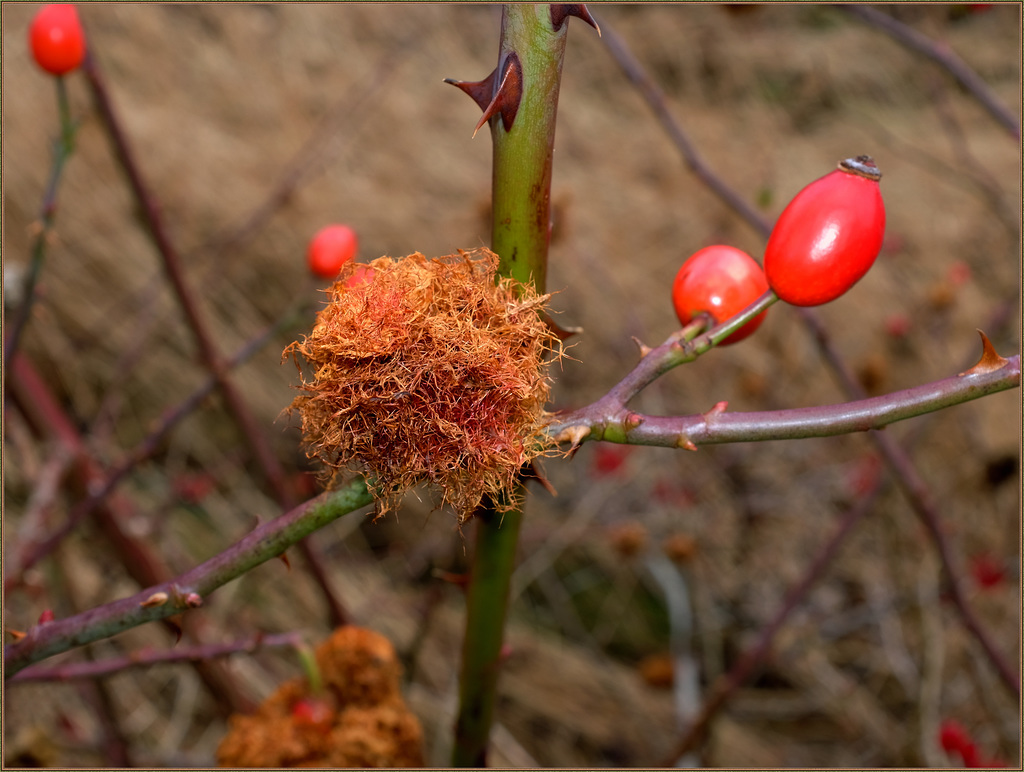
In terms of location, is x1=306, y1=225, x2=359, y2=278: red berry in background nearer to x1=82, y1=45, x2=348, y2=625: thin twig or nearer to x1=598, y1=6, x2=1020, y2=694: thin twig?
x1=82, y1=45, x2=348, y2=625: thin twig

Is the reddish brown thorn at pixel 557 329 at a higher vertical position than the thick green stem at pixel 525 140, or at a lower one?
lower

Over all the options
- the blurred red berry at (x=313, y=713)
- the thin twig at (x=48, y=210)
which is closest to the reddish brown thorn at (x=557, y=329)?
the blurred red berry at (x=313, y=713)

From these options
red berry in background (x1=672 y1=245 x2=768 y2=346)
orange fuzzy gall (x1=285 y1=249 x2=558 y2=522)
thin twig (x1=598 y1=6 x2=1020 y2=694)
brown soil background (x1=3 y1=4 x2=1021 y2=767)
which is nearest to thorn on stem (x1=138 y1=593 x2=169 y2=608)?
orange fuzzy gall (x1=285 y1=249 x2=558 y2=522)

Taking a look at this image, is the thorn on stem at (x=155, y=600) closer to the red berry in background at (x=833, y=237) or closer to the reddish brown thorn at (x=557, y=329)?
the reddish brown thorn at (x=557, y=329)

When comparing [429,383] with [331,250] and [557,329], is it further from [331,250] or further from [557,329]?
[331,250]

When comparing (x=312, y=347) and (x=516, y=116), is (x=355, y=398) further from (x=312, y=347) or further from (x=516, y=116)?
(x=516, y=116)

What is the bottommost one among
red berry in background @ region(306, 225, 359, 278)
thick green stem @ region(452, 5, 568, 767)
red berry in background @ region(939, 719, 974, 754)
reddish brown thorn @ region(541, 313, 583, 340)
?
reddish brown thorn @ region(541, 313, 583, 340)

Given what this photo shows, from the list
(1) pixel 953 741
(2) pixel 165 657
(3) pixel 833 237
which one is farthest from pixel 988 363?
(1) pixel 953 741
